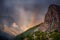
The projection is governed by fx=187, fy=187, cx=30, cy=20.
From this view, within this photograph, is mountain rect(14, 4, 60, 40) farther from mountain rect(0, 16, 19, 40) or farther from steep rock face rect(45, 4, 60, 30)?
mountain rect(0, 16, 19, 40)

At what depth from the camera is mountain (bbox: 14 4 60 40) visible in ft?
19.1

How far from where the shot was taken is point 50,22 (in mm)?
5855

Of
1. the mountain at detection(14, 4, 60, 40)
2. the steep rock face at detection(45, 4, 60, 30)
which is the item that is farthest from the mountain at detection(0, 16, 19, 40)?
the steep rock face at detection(45, 4, 60, 30)

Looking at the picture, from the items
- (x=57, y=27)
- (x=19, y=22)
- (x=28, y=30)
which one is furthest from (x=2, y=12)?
(x=57, y=27)

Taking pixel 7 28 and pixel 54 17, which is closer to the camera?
pixel 54 17

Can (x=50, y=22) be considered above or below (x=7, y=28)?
below

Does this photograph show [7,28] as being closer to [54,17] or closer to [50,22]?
[50,22]

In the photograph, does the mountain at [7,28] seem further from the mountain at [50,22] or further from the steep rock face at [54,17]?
the steep rock face at [54,17]

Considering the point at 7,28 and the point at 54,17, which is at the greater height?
the point at 7,28

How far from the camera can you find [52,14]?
19.2ft

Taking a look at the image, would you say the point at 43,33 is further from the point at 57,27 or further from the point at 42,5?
the point at 42,5

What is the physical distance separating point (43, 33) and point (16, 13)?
3.61 ft

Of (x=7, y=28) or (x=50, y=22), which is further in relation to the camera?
(x=7, y=28)

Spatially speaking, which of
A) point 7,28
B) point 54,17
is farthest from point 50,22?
point 7,28
